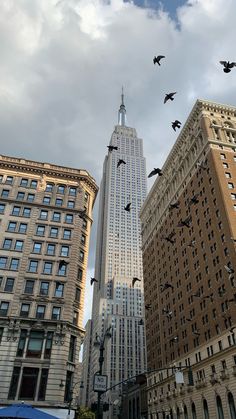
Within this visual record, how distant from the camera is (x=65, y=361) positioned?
133 ft

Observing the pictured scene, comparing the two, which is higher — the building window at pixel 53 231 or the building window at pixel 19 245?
the building window at pixel 53 231

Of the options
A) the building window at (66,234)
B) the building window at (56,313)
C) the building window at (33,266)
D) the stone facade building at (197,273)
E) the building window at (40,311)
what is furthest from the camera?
the stone facade building at (197,273)

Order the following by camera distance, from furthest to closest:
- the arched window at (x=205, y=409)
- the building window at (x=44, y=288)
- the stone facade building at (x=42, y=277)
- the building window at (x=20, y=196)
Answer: the arched window at (x=205, y=409)
the building window at (x=20, y=196)
the building window at (x=44, y=288)
the stone facade building at (x=42, y=277)

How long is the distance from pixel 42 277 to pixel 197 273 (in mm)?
37187

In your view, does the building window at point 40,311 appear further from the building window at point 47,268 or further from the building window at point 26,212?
the building window at point 26,212

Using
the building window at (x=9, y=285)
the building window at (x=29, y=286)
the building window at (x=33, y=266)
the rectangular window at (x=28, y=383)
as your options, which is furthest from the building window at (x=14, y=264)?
the rectangular window at (x=28, y=383)

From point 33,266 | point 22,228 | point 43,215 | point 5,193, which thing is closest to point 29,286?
point 33,266

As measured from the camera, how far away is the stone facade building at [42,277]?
3890 cm

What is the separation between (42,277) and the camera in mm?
46312

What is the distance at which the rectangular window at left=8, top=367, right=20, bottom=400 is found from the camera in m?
37.4

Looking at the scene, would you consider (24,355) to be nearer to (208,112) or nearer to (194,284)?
(194,284)

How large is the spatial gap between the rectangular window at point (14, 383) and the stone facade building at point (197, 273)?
20636 millimetres

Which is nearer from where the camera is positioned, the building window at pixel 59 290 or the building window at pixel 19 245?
the building window at pixel 59 290

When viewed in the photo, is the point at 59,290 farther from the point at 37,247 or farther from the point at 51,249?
the point at 37,247
